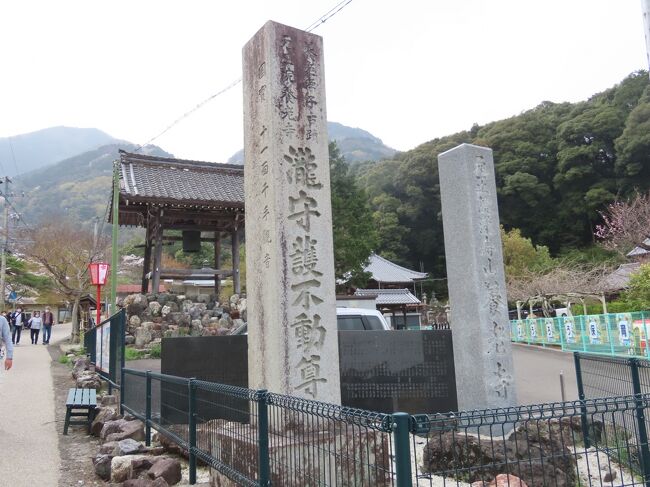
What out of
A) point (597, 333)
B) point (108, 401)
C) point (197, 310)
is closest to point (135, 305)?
point (197, 310)

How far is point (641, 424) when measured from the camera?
3.86 metres

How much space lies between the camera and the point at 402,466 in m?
2.13

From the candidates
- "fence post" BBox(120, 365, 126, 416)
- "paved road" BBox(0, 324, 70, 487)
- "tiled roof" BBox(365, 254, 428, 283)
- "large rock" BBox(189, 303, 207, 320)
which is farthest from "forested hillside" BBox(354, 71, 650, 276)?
"fence post" BBox(120, 365, 126, 416)

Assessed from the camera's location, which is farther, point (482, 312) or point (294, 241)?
point (482, 312)

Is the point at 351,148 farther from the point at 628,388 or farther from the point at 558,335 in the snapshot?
the point at 628,388

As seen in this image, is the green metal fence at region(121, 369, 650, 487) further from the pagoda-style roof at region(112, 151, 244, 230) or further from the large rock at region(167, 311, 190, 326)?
the pagoda-style roof at region(112, 151, 244, 230)

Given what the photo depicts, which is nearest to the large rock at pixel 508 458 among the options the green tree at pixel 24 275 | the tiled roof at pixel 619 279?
the tiled roof at pixel 619 279

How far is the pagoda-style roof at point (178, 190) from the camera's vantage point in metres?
16.7

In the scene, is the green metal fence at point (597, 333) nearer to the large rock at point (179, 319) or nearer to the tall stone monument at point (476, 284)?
the tall stone monument at point (476, 284)

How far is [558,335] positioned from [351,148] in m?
125

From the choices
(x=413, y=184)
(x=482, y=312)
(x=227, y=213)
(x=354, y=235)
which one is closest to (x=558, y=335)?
(x=354, y=235)

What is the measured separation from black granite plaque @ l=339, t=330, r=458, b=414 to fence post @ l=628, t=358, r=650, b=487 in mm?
3034

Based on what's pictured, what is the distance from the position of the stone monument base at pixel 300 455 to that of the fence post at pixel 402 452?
0.97m

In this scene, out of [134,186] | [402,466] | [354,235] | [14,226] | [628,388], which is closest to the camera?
[402,466]
